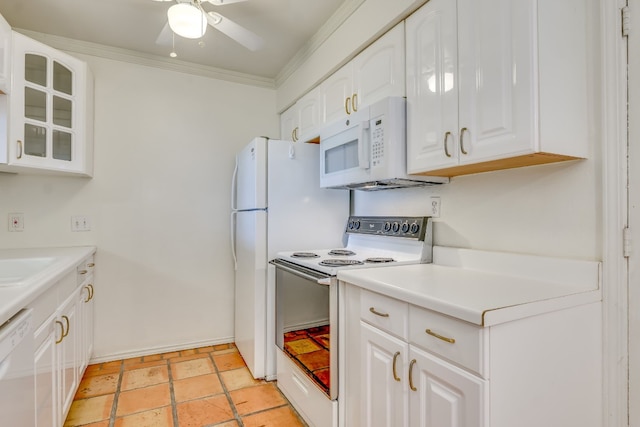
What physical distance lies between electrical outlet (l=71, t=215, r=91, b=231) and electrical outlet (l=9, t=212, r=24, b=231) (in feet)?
0.96

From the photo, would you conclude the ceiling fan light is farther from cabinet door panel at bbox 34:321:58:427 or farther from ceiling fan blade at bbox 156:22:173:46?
cabinet door panel at bbox 34:321:58:427

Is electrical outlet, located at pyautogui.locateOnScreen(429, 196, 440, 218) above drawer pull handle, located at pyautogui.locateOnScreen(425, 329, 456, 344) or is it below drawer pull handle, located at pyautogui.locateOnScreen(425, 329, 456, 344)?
above

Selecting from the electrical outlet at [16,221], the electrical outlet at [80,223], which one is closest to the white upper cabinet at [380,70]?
the electrical outlet at [80,223]

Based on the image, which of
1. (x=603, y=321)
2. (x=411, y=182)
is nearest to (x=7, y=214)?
(x=411, y=182)

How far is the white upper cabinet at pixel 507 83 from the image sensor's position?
1.13m

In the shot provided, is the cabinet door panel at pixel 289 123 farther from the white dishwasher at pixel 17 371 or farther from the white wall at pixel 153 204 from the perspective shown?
the white dishwasher at pixel 17 371

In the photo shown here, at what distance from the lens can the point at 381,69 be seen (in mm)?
1883

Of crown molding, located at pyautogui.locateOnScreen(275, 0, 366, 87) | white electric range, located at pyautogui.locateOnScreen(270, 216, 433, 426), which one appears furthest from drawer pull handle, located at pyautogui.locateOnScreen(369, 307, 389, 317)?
crown molding, located at pyautogui.locateOnScreen(275, 0, 366, 87)

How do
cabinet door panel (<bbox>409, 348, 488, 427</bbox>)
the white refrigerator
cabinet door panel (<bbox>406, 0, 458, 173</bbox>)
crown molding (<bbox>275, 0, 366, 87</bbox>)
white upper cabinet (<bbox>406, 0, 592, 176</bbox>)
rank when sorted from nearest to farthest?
cabinet door panel (<bbox>409, 348, 488, 427</bbox>) → white upper cabinet (<bbox>406, 0, 592, 176</bbox>) → cabinet door panel (<bbox>406, 0, 458, 173</bbox>) → crown molding (<bbox>275, 0, 366, 87</bbox>) → the white refrigerator

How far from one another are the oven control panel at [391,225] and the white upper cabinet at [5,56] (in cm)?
217

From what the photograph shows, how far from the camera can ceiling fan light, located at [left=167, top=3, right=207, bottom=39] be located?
1693mm

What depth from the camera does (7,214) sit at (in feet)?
7.76

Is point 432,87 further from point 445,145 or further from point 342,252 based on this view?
point 342,252

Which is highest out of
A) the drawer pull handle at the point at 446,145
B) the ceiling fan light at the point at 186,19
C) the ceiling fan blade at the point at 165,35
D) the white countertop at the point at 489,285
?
the ceiling fan blade at the point at 165,35
